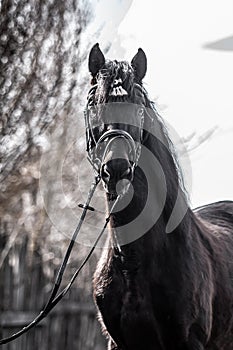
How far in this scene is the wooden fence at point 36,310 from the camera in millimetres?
11227

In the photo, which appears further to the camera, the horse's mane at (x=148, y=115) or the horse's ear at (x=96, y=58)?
Answer: the horse's ear at (x=96, y=58)

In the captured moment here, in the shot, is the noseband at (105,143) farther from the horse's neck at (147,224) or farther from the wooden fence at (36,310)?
the wooden fence at (36,310)

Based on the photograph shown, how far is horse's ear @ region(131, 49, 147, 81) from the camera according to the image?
5129mm

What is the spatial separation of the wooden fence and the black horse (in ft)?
19.9

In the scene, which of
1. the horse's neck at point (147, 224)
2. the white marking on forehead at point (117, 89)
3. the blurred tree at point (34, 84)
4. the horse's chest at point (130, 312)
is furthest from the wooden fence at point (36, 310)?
the white marking on forehead at point (117, 89)

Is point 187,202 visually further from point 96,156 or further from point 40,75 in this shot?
point 40,75

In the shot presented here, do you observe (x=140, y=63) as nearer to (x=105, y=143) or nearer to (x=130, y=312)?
(x=105, y=143)

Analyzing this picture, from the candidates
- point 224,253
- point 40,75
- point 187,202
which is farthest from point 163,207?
point 40,75

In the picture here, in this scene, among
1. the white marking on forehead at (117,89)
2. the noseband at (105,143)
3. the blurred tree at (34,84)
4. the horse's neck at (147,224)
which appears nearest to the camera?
the noseband at (105,143)

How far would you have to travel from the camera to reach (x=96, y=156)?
15.9 ft

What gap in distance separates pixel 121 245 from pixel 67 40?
207 inches

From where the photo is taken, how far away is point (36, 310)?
1159 centimetres

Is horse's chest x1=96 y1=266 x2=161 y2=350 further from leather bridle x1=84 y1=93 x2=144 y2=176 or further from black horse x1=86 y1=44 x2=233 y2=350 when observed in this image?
leather bridle x1=84 y1=93 x2=144 y2=176

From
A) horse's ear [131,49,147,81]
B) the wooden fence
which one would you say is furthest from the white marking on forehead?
the wooden fence
